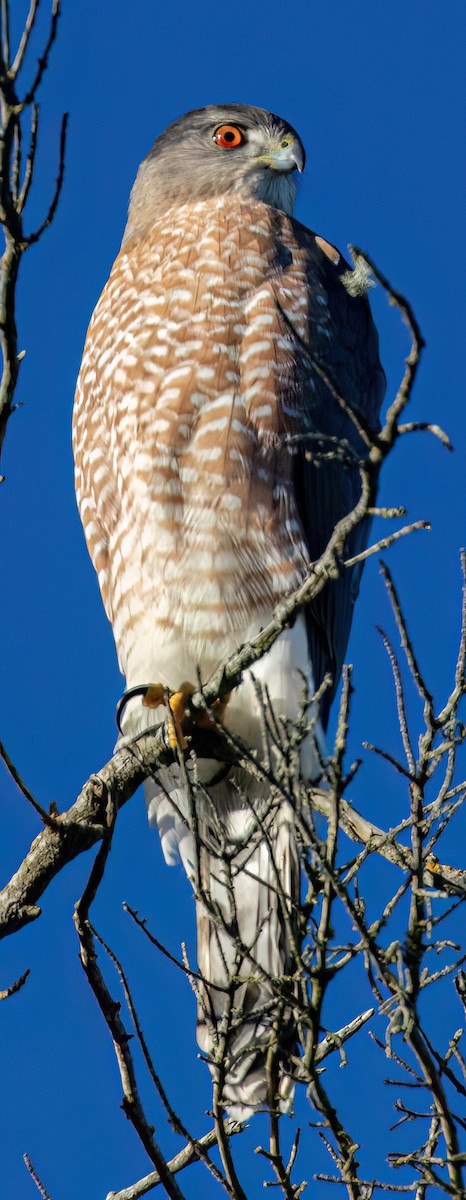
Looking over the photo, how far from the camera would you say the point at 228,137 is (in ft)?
19.4

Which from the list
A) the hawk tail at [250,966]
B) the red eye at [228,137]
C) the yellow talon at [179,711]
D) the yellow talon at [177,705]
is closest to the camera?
the hawk tail at [250,966]

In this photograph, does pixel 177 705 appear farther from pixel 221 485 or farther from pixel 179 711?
pixel 221 485

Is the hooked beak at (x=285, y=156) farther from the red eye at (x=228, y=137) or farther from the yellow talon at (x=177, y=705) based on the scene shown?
the yellow talon at (x=177, y=705)

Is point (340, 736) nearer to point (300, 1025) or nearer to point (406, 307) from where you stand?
point (300, 1025)

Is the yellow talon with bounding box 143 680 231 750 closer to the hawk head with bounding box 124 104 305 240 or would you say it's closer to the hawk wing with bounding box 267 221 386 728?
the hawk wing with bounding box 267 221 386 728

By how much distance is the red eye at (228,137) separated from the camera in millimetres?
5879

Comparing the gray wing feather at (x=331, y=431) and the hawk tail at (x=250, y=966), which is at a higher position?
the gray wing feather at (x=331, y=431)

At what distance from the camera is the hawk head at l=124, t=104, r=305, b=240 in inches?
218

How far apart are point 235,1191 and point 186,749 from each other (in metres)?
1.55

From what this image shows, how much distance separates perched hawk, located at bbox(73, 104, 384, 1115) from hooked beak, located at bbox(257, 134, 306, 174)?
49 cm

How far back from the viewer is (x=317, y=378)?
4801 millimetres

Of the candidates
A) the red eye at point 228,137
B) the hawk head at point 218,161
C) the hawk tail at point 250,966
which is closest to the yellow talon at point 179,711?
the hawk tail at point 250,966

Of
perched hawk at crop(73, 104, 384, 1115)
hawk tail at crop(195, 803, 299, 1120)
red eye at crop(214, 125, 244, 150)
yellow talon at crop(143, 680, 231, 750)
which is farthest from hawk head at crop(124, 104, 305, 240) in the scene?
hawk tail at crop(195, 803, 299, 1120)

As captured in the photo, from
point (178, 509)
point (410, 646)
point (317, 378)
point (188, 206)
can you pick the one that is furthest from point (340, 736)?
point (188, 206)
